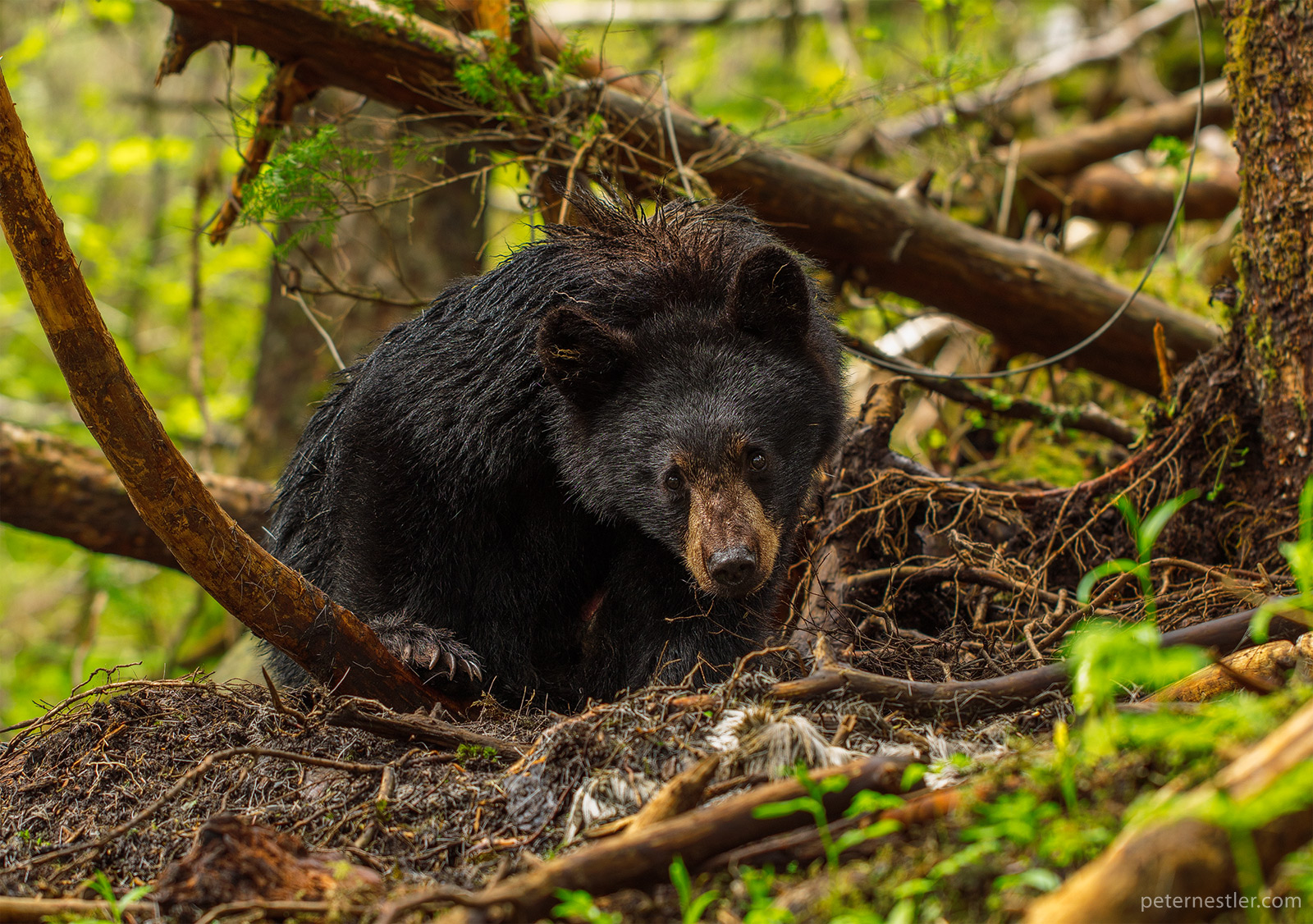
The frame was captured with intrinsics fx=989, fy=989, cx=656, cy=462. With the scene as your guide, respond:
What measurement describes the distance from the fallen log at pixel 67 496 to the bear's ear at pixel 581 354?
10.2ft

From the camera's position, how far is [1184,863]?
1486mm

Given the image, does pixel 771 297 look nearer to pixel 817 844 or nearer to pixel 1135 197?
pixel 817 844

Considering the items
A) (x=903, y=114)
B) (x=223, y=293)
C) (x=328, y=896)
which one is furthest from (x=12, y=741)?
(x=223, y=293)

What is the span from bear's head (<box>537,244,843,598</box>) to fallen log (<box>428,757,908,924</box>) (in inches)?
62.4

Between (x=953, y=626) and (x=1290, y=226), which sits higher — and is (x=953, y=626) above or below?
below

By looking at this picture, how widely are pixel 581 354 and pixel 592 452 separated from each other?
411mm

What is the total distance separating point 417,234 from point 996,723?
6.77 m

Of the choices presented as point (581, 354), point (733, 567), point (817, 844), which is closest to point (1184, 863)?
point (817, 844)

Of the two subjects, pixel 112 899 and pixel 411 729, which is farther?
pixel 411 729

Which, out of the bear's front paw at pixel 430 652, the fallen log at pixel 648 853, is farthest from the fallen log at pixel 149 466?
the fallen log at pixel 648 853

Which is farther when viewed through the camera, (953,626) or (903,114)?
(903,114)

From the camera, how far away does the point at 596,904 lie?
192 cm

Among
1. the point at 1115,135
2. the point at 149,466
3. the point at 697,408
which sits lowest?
the point at 149,466

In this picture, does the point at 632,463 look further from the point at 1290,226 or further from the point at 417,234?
the point at 417,234
